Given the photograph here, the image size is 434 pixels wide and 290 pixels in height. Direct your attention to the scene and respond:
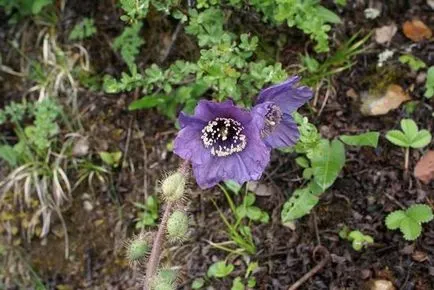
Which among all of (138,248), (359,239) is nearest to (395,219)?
(359,239)

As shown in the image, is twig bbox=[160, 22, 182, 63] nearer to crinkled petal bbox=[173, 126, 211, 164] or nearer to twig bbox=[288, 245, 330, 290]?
crinkled petal bbox=[173, 126, 211, 164]

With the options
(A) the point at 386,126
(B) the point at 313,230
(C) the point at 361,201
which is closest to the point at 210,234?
(B) the point at 313,230

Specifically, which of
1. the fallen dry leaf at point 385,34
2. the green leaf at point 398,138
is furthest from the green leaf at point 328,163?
the fallen dry leaf at point 385,34

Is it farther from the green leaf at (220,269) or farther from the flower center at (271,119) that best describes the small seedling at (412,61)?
the green leaf at (220,269)

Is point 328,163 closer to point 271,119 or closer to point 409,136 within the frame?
point 409,136

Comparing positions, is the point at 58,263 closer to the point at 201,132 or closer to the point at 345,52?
the point at 201,132
